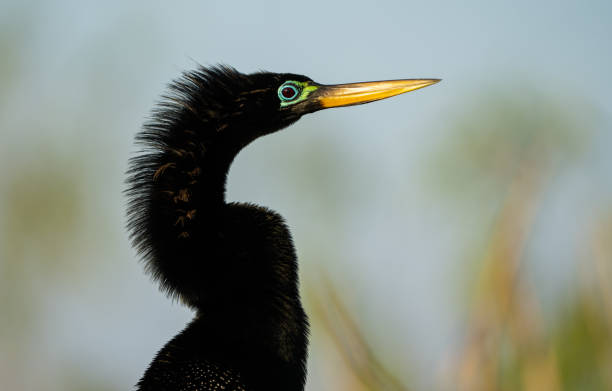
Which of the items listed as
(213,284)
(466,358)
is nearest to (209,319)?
(213,284)

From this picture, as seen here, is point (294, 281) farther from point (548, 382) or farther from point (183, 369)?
point (548, 382)

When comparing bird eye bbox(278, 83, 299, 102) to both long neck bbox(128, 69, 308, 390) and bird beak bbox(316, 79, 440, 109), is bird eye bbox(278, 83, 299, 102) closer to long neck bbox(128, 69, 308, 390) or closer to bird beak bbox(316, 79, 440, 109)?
bird beak bbox(316, 79, 440, 109)

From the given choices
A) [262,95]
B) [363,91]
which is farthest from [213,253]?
[363,91]

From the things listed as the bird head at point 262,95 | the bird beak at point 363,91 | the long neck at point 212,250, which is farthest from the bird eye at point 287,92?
the long neck at point 212,250

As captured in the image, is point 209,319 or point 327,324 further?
point 327,324

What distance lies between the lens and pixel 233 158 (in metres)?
2.84

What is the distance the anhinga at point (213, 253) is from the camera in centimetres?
247

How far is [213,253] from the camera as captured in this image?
2.58m

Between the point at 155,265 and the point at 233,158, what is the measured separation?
49cm

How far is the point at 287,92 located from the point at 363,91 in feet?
1.06

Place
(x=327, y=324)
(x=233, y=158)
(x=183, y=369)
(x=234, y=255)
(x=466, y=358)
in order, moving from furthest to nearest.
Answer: (x=327, y=324)
(x=466, y=358)
(x=233, y=158)
(x=234, y=255)
(x=183, y=369)

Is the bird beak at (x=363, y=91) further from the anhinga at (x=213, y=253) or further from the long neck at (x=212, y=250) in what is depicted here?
the long neck at (x=212, y=250)

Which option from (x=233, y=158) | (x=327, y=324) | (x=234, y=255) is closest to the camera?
(x=234, y=255)

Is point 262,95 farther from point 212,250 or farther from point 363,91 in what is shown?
point 212,250
